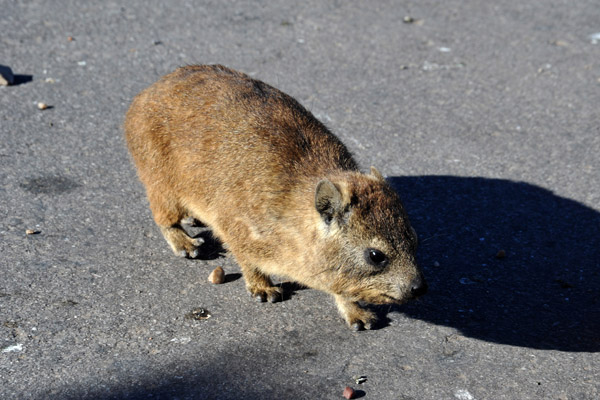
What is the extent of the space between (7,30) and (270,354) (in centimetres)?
613

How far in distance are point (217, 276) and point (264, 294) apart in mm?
393

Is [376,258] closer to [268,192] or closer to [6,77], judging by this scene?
[268,192]

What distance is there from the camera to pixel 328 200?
4.25m

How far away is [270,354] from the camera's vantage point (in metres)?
4.32

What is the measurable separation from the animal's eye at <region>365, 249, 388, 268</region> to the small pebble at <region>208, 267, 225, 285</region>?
1257 mm

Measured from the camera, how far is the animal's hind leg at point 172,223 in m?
5.26

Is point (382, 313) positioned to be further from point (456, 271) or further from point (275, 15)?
point (275, 15)

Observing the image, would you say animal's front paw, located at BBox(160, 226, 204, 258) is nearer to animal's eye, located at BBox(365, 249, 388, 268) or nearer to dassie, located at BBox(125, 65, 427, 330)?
dassie, located at BBox(125, 65, 427, 330)

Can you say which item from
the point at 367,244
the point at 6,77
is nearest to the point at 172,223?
the point at 367,244

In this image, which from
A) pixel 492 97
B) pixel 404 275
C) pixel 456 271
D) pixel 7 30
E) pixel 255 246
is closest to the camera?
pixel 404 275

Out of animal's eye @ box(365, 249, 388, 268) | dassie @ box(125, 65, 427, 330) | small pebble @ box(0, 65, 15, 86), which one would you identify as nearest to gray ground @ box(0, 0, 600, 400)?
small pebble @ box(0, 65, 15, 86)

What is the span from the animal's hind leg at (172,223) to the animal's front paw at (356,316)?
4.18 ft

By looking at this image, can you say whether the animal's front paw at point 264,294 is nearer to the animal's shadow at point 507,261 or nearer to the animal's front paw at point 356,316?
the animal's front paw at point 356,316

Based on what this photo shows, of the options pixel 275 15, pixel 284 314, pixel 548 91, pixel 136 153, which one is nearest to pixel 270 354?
pixel 284 314
